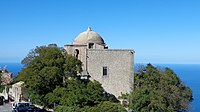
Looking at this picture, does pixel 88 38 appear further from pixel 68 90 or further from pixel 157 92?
pixel 157 92

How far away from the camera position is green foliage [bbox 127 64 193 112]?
90.4 feet

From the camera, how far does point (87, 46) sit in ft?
102

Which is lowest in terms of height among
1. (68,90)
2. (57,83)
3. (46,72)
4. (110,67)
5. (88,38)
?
(68,90)

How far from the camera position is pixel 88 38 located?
32.2m

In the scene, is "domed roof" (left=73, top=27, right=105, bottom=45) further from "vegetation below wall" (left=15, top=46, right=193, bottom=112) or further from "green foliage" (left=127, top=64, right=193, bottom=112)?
"green foliage" (left=127, top=64, right=193, bottom=112)

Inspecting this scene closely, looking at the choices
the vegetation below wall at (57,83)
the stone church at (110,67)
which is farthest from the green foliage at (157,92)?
the vegetation below wall at (57,83)

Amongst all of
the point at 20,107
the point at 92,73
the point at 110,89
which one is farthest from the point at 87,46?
the point at 20,107

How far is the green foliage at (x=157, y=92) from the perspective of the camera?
27547 millimetres

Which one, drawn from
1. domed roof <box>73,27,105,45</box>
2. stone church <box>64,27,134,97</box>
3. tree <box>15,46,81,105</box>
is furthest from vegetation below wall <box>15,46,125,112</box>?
domed roof <box>73,27,105,45</box>

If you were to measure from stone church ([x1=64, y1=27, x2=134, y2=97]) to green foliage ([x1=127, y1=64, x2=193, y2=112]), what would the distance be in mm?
1401

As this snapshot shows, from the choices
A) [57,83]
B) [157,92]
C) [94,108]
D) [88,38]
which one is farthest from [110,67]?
[94,108]

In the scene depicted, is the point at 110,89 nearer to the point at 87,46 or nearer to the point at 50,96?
the point at 87,46

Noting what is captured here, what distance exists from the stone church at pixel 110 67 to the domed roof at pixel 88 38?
1.54m

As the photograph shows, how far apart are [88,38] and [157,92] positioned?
339 inches
